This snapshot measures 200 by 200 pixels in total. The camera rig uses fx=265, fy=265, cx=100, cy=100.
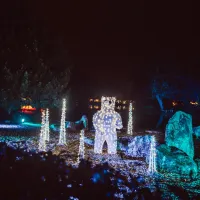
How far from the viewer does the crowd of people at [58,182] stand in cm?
239

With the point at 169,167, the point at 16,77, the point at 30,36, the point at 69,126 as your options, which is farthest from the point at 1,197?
the point at 30,36

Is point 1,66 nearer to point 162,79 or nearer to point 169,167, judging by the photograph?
point 169,167

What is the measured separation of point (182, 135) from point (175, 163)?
1763mm

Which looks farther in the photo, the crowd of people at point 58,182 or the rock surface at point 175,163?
the rock surface at point 175,163

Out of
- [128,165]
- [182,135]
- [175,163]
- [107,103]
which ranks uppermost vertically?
[107,103]

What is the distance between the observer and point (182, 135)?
9.02m

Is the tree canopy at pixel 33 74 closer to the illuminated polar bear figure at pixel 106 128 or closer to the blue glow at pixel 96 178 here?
the illuminated polar bear figure at pixel 106 128

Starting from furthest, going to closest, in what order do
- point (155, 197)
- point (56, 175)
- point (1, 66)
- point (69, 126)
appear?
1. point (1, 66)
2. point (69, 126)
3. point (56, 175)
4. point (155, 197)

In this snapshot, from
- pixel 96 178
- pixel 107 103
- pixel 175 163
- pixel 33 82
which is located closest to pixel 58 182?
pixel 96 178

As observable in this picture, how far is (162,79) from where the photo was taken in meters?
33.5

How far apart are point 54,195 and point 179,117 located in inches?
296

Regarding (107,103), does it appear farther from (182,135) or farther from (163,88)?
(163,88)

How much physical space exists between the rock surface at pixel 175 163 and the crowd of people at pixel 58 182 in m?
5.10

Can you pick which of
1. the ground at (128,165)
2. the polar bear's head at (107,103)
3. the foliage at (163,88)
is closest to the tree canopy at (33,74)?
the ground at (128,165)
